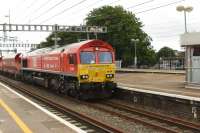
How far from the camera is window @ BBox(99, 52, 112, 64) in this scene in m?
22.6

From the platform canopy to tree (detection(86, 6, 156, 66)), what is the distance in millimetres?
53781

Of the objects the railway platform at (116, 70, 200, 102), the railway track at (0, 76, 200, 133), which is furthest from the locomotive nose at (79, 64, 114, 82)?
the railway track at (0, 76, 200, 133)

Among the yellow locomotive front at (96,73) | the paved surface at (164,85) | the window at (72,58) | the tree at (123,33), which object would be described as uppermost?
the tree at (123,33)

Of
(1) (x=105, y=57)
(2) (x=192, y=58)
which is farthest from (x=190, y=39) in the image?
(1) (x=105, y=57)

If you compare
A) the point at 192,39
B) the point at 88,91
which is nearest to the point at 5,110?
the point at 88,91

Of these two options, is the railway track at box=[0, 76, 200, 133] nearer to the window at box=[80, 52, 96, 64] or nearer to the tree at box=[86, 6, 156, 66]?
the window at box=[80, 52, 96, 64]

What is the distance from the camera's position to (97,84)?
2198 centimetres

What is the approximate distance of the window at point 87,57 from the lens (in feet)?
72.4

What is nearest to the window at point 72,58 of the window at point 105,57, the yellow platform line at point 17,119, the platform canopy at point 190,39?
the window at point 105,57

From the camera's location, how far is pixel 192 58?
2289 cm

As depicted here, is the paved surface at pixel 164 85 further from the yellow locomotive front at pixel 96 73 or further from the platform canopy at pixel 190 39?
the platform canopy at pixel 190 39

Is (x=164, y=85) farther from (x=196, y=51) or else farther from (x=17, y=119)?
(x=17, y=119)

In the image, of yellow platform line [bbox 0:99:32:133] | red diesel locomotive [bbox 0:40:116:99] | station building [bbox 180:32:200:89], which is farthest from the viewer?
station building [bbox 180:32:200:89]

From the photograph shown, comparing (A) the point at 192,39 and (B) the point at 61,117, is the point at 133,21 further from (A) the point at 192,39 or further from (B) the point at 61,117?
(B) the point at 61,117
